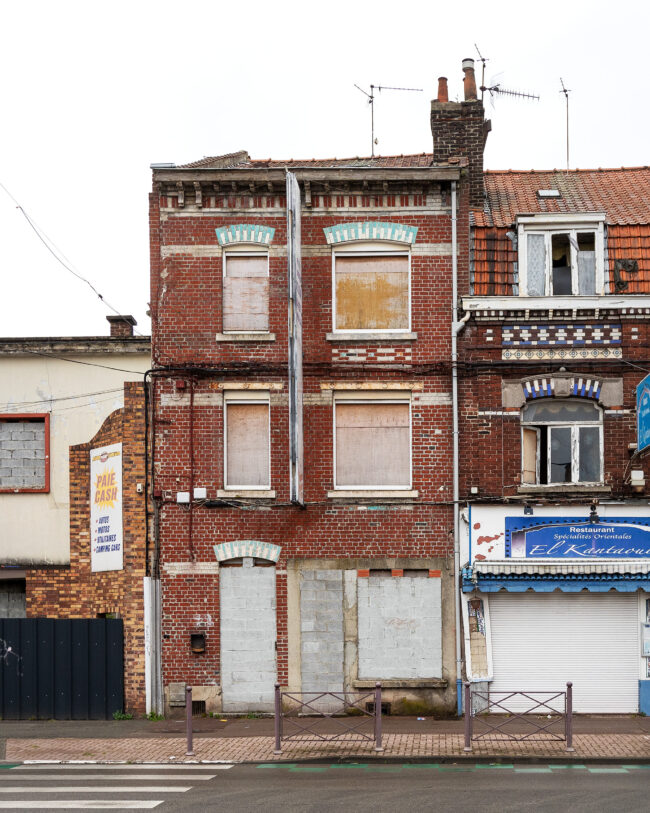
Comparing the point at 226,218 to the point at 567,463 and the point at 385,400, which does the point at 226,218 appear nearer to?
the point at 385,400

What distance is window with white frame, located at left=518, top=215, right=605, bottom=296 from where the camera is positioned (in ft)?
65.5

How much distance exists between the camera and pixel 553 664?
19438mm

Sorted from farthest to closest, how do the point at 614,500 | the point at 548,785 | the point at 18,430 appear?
the point at 18,430 < the point at 614,500 < the point at 548,785

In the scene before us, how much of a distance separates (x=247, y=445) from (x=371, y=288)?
12.6ft

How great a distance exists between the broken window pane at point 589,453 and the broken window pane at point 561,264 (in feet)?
8.66

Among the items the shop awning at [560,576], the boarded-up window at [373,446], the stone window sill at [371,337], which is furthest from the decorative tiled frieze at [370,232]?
the shop awning at [560,576]

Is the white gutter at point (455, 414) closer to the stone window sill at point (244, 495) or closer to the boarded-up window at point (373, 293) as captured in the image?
the boarded-up window at point (373, 293)

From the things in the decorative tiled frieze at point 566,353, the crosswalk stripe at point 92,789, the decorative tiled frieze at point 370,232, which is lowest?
the crosswalk stripe at point 92,789

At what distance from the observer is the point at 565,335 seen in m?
19.8

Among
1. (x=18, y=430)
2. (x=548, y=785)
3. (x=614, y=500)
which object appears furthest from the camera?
(x=18, y=430)

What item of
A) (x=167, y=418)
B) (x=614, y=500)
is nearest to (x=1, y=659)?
(x=167, y=418)

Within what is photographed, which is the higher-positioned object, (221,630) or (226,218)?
(226,218)

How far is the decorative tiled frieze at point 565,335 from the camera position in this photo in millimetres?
19734

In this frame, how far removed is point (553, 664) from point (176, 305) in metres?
9.70
